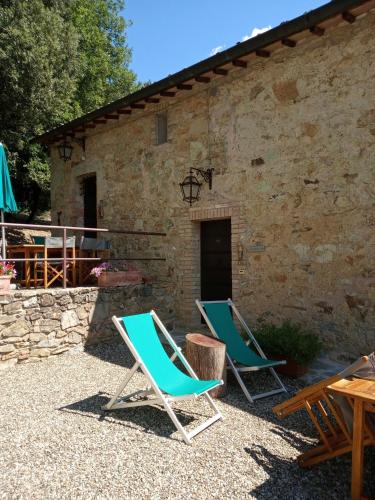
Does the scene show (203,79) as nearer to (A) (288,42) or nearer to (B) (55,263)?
(A) (288,42)

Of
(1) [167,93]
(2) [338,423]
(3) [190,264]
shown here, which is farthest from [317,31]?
(2) [338,423]

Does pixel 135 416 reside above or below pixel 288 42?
below

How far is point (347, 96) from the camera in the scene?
4820mm

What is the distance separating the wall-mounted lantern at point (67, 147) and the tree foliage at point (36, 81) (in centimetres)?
199

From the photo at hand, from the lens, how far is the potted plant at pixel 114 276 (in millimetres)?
5939

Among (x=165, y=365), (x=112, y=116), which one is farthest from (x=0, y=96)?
(x=165, y=365)

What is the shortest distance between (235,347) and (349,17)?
4159 millimetres

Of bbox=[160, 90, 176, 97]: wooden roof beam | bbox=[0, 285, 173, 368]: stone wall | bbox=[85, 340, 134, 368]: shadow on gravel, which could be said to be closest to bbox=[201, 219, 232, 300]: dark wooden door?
bbox=[0, 285, 173, 368]: stone wall

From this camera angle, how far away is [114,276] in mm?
6051

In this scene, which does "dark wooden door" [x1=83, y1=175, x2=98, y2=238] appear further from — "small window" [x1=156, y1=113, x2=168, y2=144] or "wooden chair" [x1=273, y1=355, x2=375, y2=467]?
"wooden chair" [x1=273, y1=355, x2=375, y2=467]

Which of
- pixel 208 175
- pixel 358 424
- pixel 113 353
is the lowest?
pixel 113 353

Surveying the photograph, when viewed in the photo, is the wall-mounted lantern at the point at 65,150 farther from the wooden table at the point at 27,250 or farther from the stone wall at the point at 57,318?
the stone wall at the point at 57,318

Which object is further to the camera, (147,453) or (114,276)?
(114,276)

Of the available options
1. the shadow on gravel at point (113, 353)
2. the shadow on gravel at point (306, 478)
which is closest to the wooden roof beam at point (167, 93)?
the shadow on gravel at point (113, 353)
